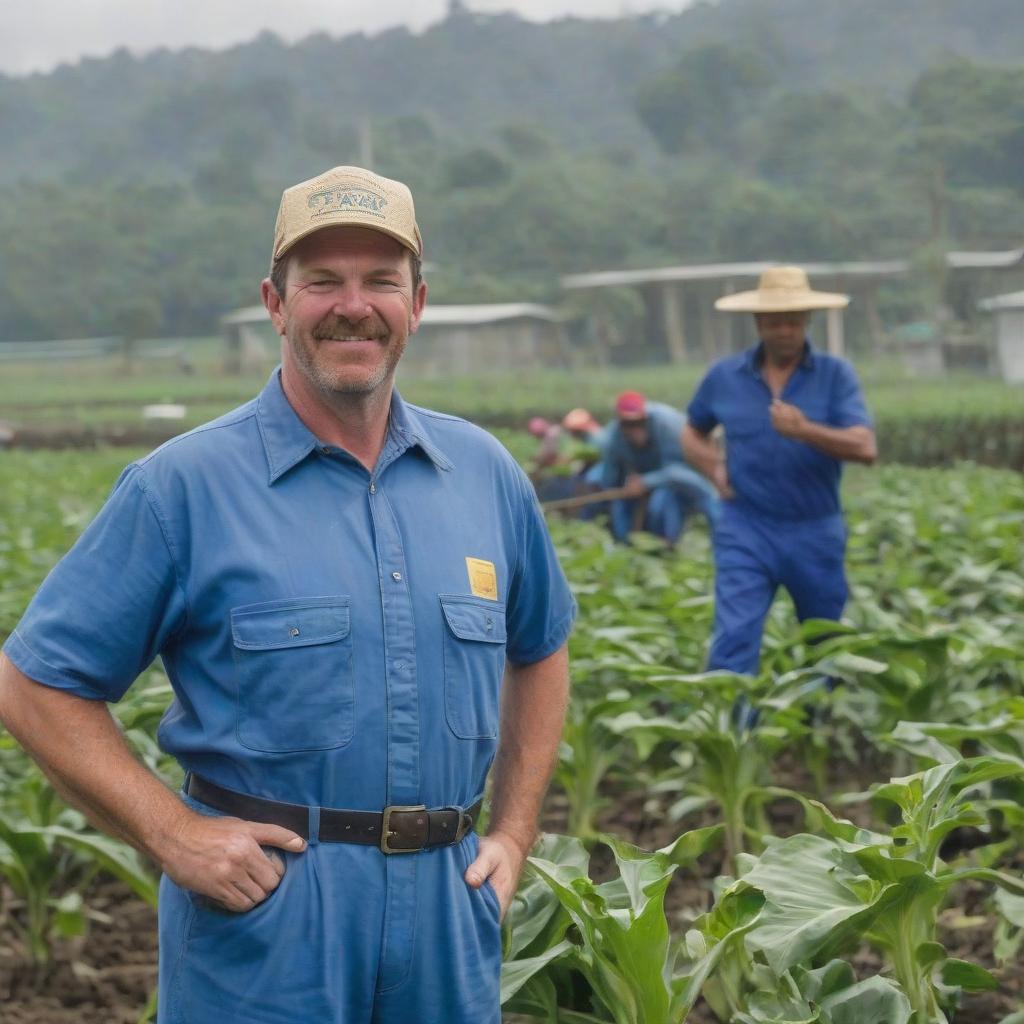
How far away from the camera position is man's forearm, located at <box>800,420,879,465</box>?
5.94 meters

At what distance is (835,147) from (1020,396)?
36725 mm

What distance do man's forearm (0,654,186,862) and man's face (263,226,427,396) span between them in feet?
1.85

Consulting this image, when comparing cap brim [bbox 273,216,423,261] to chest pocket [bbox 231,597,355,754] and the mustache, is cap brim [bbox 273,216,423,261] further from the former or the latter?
chest pocket [bbox 231,597,355,754]

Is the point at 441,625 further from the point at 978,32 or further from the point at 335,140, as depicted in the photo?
the point at 978,32

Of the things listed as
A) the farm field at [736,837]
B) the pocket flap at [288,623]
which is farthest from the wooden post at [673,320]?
the pocket flap at [288,623]

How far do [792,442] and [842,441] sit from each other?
229 mm

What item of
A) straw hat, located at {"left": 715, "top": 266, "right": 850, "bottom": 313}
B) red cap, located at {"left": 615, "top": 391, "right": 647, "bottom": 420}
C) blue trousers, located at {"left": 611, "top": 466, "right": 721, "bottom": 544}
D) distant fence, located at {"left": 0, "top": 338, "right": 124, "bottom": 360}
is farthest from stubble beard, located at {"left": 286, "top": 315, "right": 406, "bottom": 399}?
distant fence, located at {"left": 0, "top": 338, "right": 124, "bottom": 360}

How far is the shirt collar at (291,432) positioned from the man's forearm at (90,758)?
418 millimetres

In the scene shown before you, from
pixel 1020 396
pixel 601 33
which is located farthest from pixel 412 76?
pixel 1020 396

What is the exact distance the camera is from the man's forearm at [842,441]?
5941 millimetres

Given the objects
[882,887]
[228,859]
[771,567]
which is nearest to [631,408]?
[771,567]

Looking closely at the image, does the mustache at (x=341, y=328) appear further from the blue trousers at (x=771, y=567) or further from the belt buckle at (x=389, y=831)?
the blue trousers at (x=771, y=567)

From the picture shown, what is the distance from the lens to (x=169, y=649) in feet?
8.27

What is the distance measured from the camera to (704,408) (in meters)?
6.45
